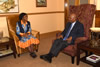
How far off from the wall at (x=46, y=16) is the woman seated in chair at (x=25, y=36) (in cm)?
135

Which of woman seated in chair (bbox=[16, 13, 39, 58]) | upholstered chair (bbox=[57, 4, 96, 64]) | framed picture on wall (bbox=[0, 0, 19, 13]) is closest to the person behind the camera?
upholstered chair (bbox=[57, 4, 96, 64])

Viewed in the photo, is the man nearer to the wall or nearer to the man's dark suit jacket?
the man's dark suit jacket

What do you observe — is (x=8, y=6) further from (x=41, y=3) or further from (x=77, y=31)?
(x=77, y=31)

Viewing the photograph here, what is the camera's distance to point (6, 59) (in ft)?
10.6

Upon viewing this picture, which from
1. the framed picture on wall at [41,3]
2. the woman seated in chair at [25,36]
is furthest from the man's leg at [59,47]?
the framed picture on wall at [41,3]

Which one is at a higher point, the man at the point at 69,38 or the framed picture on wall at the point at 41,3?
the framed picture on wall at the point at 41,3

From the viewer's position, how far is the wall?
4.84 metres

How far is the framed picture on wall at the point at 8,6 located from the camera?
408 cm

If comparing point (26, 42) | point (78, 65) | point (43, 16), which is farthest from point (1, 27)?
point (78, 65)

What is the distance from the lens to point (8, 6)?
4207 millimetres

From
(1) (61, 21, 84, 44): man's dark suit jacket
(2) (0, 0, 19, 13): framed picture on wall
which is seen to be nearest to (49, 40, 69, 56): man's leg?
(1) (61, 21, 84, 44): man's dark suit jacket

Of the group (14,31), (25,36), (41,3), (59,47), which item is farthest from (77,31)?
(41,3)

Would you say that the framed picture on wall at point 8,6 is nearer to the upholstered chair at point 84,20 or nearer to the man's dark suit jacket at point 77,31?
the upholstered chair at point 84,20

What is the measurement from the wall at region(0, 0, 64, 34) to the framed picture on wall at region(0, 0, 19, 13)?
0.23m
